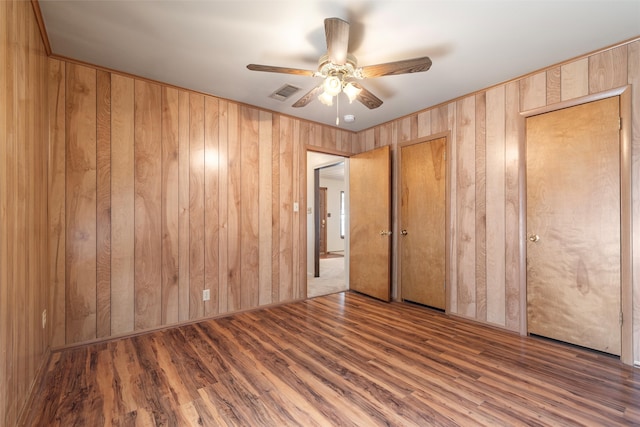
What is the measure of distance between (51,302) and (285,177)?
254 centimetres

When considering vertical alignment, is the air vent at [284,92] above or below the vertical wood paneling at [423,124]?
above

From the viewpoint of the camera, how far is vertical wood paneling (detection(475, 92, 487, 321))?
9.77ft

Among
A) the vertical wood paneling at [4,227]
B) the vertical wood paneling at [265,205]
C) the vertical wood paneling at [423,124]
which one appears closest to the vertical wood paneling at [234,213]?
the vertical wood paneling at [265,205]

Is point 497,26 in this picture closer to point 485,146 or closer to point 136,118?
point 485,146

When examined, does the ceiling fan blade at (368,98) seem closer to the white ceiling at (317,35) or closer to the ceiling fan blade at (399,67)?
the ceiling fan blade at (399,67)

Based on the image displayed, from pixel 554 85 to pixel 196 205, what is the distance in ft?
12.0

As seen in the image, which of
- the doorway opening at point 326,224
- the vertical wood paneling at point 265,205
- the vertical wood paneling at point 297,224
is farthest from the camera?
the doorway opening at point 326,224

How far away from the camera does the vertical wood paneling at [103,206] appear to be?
252 centimetres

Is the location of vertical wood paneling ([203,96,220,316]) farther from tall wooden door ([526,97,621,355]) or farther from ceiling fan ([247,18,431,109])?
tall wooden door ([526,97,621,355])

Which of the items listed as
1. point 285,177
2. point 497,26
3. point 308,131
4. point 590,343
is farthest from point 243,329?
point 497,26

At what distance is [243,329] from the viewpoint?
2.85 meters

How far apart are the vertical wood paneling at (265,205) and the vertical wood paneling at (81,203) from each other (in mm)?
1618

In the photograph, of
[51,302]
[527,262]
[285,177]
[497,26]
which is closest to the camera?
[497,26]

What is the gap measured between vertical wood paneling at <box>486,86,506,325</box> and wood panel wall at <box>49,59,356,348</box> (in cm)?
223
